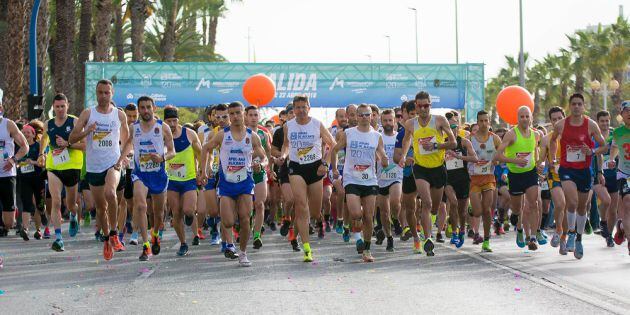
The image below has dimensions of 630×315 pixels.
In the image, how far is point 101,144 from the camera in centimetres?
1384

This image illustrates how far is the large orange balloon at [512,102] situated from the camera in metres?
20.8

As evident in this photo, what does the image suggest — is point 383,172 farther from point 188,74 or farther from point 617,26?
point 617,26

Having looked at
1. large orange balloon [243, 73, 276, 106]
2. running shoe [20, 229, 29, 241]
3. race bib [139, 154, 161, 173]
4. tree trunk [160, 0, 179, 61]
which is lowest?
running shoe [20, 229, 29, 241]

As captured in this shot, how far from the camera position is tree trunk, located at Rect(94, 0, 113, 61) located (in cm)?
3566

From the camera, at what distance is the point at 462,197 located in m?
15.8

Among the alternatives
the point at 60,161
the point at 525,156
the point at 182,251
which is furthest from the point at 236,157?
the point at 525,156

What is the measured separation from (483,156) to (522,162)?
1.85 metres

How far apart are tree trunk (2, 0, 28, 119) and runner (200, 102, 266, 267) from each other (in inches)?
663

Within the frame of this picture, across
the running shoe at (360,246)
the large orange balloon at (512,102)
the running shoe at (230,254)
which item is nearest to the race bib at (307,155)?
the running shoe at (360,246)

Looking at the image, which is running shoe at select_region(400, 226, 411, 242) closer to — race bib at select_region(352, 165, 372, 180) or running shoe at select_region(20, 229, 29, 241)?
race bib at select_region(352, 165, 372, 180)

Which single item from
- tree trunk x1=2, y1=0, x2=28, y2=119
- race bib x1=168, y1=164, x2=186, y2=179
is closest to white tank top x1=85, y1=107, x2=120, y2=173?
race bib x1=168, y1=164, x2=186, y2=179

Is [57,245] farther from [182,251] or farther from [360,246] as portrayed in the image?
[360,246]

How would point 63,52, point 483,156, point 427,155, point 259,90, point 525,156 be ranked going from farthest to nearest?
point 63,52
point 259,90
point 483,156
point 525,156
point 427,155

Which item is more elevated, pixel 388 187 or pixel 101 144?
pixel 101 144
